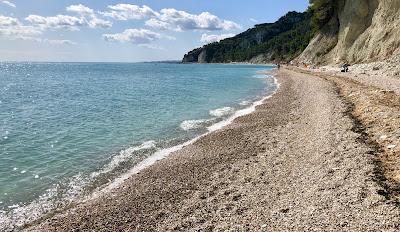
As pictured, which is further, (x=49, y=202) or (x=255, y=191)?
(x=49, y=202)

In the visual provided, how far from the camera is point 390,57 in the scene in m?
52.0

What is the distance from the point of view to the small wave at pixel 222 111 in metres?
33.0

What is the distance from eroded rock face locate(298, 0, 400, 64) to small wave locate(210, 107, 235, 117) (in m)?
29.9

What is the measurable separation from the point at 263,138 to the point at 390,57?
38.9 m

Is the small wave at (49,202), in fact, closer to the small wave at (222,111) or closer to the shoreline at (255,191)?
the shoreline at (255,191)

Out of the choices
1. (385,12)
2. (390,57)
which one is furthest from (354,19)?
(390,57)

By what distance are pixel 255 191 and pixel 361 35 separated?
63.4 metres

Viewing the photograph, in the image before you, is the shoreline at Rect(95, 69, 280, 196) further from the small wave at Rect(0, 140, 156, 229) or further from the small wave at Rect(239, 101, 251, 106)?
the small wave at Rect(239, 101, 251, 106)

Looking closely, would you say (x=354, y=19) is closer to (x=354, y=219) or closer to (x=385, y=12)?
(x=385, y=12)

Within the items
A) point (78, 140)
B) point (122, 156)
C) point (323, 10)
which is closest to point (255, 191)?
point (122, 156)

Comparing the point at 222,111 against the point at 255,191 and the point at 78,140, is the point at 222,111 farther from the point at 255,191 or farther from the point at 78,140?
the point at 255,191

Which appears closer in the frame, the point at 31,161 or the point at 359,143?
the point at 359,143

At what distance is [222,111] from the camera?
3488 centimetres

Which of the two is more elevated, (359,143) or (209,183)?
(359,143)
